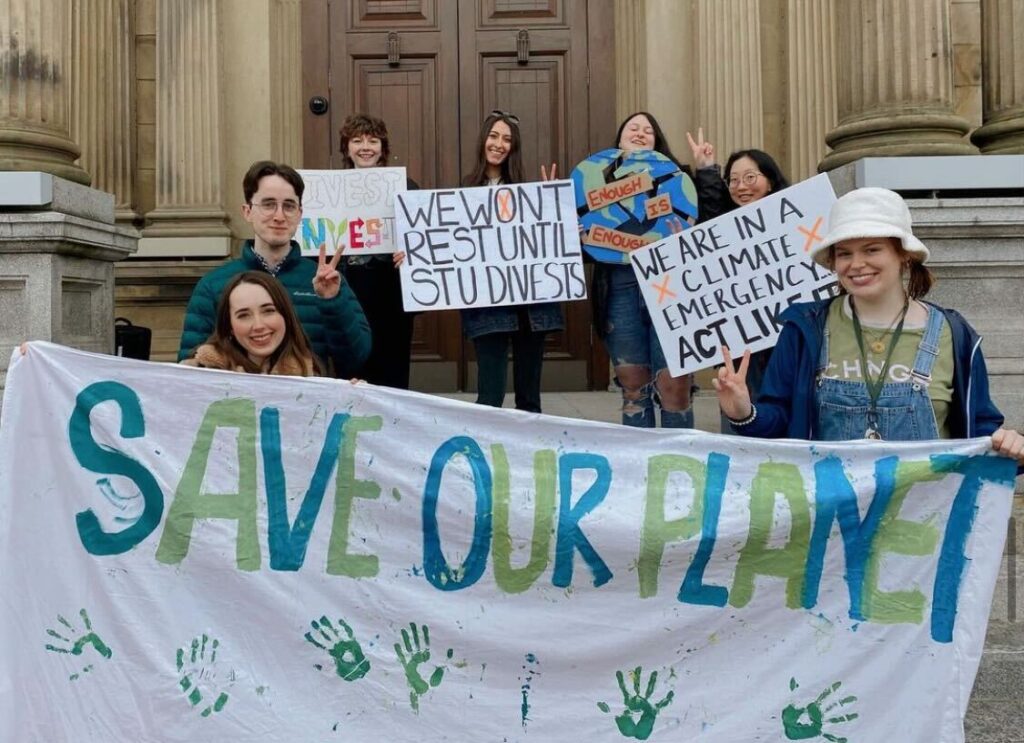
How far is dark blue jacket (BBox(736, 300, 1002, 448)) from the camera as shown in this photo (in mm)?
3076

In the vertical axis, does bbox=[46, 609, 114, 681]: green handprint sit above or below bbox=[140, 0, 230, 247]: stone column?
below

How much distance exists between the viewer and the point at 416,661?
3070 mm

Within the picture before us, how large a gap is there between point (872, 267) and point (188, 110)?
22.8 ft

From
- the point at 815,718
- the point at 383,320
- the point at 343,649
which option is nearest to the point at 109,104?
the point at 383,320

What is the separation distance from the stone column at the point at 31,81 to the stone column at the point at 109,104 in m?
2.15

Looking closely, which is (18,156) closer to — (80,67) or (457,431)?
(80,67)

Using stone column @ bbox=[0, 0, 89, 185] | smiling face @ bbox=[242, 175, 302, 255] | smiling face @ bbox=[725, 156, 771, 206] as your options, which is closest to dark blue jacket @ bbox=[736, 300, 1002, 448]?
smiling face @ bbox=[242, 175, 302, 255]

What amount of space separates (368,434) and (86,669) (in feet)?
3.38

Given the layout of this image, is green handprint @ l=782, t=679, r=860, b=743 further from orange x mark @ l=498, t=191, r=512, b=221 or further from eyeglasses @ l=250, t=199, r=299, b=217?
orange x mark @ l=498, t=191, r=512, b=221

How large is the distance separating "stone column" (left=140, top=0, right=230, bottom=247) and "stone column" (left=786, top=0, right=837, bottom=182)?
461cm

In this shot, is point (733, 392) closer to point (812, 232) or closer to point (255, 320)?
point (255, 320)

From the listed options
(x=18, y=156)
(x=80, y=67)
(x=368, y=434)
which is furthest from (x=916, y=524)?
(x=80, y=67)

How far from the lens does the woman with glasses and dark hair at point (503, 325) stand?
552cm

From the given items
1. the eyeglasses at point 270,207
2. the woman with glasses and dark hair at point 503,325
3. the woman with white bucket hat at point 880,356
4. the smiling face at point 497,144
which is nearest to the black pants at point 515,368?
the woman with glasses and dark hair at point 503,325
